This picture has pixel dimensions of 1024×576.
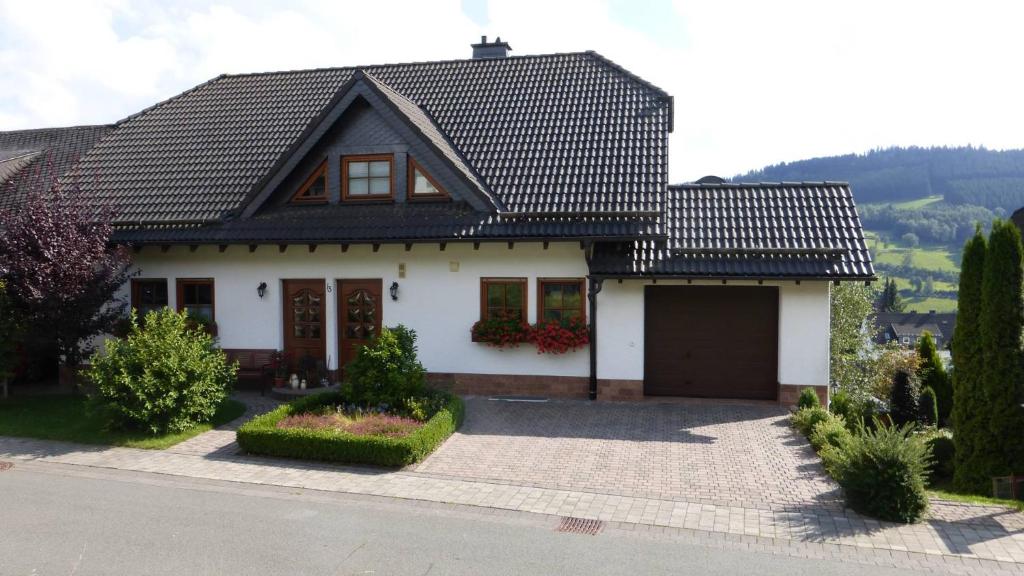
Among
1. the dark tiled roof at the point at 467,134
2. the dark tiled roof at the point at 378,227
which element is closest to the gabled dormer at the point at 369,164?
the dark tiled roof at the point at 378,227

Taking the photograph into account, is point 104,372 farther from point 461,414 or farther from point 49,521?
point 461,414

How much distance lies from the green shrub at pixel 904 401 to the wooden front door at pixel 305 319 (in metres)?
11.5

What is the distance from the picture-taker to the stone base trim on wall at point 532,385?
13.4 metres

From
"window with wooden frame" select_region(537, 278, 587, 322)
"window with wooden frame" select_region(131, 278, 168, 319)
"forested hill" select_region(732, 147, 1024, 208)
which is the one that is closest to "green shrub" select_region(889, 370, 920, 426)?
"window with wooden frame" select_region(537, 278, 587, 322)

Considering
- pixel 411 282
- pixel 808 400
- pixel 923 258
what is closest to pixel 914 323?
pixel 923 258

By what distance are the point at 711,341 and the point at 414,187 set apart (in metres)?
6.56

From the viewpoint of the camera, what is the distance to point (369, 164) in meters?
14.7

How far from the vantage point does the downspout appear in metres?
13.2

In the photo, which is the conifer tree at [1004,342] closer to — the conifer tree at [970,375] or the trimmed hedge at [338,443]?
the conifer tree at [970,375]

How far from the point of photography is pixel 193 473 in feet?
30.9

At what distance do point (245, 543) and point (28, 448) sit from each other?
5.90m

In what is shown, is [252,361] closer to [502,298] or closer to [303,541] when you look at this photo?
[502,298]

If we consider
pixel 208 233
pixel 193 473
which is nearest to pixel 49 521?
pixel 193 473

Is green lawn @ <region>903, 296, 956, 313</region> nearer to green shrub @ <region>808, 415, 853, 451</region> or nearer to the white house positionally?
the white house
